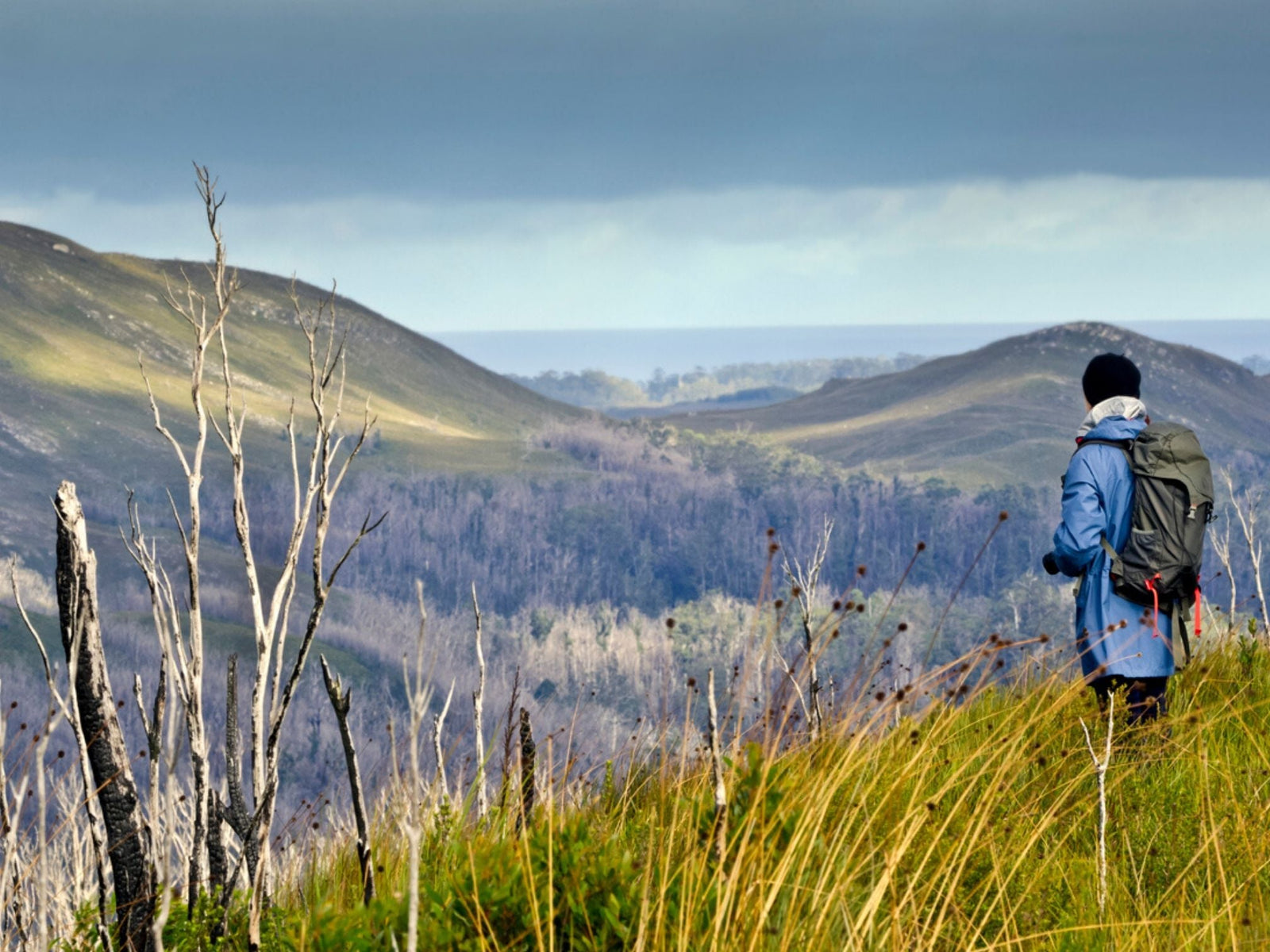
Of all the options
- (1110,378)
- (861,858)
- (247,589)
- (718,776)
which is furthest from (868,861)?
(1110,378)

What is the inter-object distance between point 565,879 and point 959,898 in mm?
1431

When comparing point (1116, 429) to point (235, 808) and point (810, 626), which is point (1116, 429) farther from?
point (235, 808)

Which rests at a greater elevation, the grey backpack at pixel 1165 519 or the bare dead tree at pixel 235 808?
the grey backpack at pixel 1165 519

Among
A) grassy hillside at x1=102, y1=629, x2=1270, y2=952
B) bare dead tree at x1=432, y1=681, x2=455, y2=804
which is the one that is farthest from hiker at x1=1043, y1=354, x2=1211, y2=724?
bare dead tree at x1=432, y1=681, x2=455, y2=804

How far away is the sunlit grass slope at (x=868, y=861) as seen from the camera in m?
2.80

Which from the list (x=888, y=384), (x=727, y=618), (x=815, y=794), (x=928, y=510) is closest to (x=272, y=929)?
(x=815, y=794)

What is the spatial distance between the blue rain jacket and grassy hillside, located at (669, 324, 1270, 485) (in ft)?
Answer: 297

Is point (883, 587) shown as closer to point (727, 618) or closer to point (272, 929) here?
point (727, 618)

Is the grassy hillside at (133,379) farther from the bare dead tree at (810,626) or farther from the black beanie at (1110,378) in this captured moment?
the black beanie at (1110,378)

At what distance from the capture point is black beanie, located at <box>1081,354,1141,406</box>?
215 inches

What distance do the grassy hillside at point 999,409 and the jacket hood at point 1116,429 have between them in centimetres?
9062

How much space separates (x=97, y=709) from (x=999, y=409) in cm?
11604

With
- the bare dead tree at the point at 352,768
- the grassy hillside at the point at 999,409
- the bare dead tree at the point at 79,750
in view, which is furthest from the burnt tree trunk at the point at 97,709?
the grassy hillside at the point at 999,409

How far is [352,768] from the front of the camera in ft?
10.5
